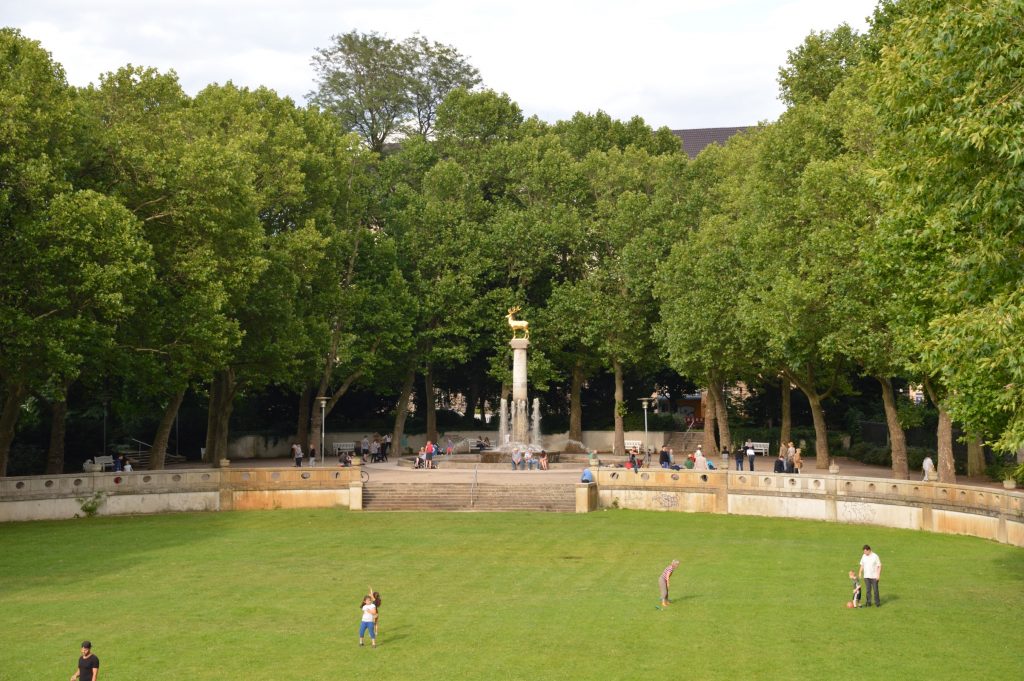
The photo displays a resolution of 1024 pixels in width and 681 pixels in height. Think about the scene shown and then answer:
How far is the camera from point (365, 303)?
6506 cm

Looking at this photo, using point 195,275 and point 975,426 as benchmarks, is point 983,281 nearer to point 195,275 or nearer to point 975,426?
point 975,426

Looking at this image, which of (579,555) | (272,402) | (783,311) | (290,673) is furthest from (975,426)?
(272,402)

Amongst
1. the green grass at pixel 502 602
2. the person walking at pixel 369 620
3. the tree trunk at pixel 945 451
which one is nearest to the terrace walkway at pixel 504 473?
the tree trunk at pixel 945 451

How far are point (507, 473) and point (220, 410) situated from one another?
14.6 metres

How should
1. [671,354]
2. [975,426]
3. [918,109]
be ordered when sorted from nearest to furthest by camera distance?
[918,109] < [975,426] < [671,354]

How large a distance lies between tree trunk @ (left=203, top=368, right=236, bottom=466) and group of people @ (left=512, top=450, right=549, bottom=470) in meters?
14.6

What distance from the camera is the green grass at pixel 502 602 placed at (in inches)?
869

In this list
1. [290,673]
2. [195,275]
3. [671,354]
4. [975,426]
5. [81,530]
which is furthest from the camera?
[671,354]

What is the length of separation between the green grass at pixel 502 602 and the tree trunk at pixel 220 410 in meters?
15.2

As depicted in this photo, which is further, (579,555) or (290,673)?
(579,555)

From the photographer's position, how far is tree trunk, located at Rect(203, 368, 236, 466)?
2212 inches

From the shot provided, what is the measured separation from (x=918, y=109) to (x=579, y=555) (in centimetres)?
1705

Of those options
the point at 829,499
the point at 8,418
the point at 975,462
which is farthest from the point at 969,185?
the point at 8,418

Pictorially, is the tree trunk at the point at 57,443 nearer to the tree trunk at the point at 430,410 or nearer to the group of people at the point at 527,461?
the group of people at the point at 527,461
